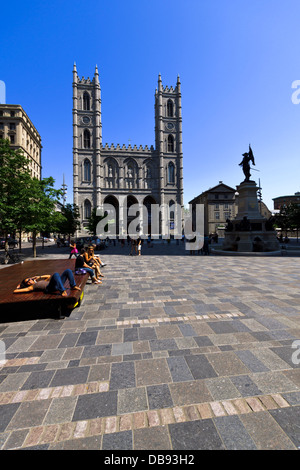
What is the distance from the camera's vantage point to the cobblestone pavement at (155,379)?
1.94 metres

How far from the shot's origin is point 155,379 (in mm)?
2701

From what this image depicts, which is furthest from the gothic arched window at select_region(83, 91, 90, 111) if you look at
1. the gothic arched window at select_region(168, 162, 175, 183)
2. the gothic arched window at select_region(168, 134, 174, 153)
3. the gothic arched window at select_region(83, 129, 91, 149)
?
the gothic arched window at select_region(168, 162, 175, 183)

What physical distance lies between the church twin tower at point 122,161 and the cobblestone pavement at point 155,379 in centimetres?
4722

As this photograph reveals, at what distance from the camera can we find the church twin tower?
167ft

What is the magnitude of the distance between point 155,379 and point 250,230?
17050 millimetres

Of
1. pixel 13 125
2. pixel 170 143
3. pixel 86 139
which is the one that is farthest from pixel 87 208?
pixel 170 143

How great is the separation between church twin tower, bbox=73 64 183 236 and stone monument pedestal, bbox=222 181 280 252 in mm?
36902

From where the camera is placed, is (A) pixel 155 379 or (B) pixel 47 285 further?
(B) pixel 47 285

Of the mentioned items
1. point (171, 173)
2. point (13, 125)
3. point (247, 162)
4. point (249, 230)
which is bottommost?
point (249, 230)

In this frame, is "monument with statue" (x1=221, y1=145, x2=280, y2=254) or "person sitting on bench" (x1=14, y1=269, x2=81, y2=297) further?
"monument with statue" (x1=221, y1=145, x2=280, y2=254)

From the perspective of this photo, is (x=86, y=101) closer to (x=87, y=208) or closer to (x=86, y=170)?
(x=86, y=170)

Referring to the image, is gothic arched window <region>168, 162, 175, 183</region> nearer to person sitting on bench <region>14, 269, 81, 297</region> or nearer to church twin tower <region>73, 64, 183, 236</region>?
church twin tower <region>73, 64, 183, 236</region>

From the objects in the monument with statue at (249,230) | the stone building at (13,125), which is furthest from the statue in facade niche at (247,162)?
the stone building at (13,125)

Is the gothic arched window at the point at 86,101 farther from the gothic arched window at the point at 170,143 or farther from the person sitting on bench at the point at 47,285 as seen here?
the person sitting on bench at the point at 47,285
